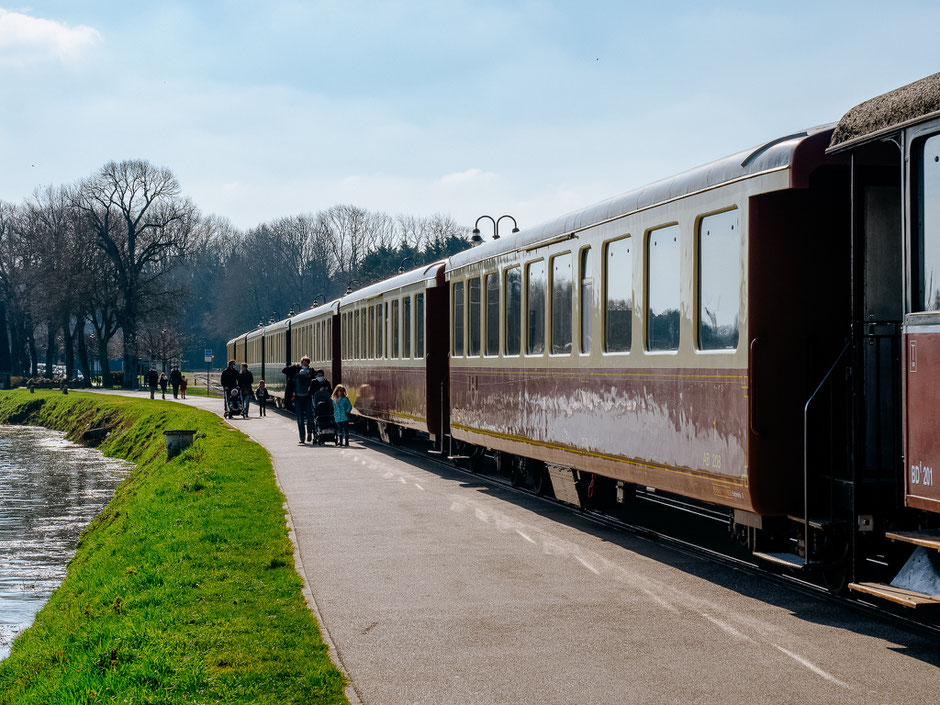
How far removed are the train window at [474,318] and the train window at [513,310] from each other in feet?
4.44

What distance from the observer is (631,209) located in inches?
417

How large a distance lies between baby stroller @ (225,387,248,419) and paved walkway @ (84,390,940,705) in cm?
2536

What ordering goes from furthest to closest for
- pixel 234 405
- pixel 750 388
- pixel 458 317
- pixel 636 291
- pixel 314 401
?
1. pixel 234 405
2. pixel 314 401
3. pixel 458 317
4. pixel 636 291
5. pixel 750 388

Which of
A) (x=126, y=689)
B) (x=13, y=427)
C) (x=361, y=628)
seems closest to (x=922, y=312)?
(x=361, y=628)

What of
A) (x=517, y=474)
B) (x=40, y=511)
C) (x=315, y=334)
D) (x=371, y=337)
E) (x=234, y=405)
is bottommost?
(x=40, y=511)

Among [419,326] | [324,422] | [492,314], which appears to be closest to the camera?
[492,314]

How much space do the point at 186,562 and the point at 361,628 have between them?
354 cm

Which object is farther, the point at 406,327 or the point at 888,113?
the point at 406,327

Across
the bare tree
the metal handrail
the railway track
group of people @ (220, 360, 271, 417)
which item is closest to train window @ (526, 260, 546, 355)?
the railway track

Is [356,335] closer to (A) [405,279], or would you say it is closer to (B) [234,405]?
(A) [405,279]

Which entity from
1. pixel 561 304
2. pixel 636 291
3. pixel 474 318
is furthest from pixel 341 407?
pixel 636 291

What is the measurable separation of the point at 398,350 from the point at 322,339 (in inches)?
442

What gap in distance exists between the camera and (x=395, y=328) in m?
22.1

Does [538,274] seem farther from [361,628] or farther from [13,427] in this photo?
[13,427]
